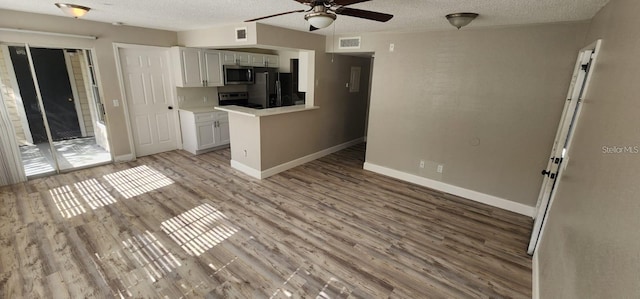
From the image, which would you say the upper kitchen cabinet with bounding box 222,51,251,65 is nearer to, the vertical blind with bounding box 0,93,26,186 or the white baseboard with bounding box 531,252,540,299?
the vertical blind with bounding box 0,93,26,186

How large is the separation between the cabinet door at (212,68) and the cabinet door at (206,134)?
2.79ft

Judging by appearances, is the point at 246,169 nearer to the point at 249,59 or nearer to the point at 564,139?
the point at 249,59

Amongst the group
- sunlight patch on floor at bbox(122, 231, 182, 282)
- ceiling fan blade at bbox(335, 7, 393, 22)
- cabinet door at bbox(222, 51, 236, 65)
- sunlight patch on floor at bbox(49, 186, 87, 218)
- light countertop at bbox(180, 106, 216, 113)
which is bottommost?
sunlight patch on floor at bbox(122, 231, 182, 282)

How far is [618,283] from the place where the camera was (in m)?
0.93

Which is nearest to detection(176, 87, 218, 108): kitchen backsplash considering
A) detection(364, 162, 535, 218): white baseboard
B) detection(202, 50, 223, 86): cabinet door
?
detection(202, 50, 223, 86): cabinet door

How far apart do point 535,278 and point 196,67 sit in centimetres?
576

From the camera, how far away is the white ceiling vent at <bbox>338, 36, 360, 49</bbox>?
4410 mm

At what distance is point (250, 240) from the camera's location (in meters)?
2.73

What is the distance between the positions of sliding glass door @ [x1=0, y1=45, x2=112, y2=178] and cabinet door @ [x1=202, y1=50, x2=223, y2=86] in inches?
69.8

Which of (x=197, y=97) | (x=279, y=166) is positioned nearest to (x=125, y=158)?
(x=197, y=97)

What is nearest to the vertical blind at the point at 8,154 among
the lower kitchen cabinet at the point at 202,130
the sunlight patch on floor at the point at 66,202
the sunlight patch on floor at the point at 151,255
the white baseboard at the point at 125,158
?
the sunlight patch on floor at the point at 66,202

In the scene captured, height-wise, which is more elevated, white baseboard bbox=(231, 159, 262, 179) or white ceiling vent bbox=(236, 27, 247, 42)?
white ceiling vent bbox=(236, 27, 247, 42)

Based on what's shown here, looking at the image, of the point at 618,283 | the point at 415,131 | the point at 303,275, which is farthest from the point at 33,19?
the point at 618,283

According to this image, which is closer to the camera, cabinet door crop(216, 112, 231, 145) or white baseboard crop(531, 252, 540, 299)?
white baseboard crop(531, 252, 540, 299)
